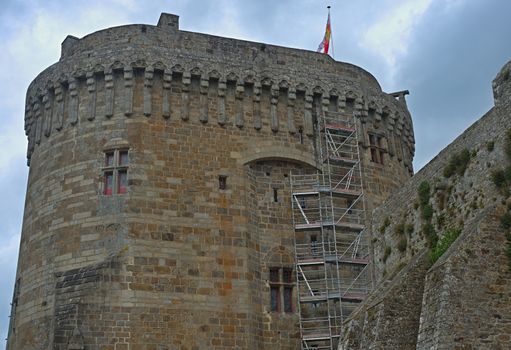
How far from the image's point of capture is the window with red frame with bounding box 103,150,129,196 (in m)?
23.0

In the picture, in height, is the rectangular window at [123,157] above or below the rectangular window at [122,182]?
above

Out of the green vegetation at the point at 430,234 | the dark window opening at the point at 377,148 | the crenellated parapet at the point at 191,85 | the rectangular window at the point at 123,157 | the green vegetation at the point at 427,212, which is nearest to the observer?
the green vegetation at the point at 430,234

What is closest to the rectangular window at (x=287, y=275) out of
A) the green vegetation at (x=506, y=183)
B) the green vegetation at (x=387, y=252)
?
the green vegetation at (x=387, y=252)

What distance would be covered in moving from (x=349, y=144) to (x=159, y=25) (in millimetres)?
7581

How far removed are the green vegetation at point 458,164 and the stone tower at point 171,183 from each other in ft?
28.6

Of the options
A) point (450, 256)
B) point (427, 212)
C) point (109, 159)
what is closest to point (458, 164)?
point (427, 212)

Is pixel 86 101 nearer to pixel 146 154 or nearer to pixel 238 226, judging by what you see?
pixel 146 154

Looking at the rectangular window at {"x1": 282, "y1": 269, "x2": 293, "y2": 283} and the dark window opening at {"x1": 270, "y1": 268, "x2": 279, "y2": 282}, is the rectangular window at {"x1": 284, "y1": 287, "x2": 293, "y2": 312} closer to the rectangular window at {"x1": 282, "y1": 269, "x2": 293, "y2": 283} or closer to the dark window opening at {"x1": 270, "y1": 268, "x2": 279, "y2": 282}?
the rectangular window at {"x1": 282, "y1": 269, "x2": 293, "y2": 283}

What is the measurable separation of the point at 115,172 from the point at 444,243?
11.5 meters

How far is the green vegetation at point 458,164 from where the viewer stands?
15.5 meters

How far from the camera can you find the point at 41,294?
74.2 ft

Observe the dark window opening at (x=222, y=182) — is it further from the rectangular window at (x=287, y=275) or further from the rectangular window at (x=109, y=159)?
the rectangular window at (x=109, y=159)

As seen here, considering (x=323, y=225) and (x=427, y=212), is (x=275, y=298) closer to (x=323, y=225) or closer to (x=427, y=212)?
(x=323, y=225)

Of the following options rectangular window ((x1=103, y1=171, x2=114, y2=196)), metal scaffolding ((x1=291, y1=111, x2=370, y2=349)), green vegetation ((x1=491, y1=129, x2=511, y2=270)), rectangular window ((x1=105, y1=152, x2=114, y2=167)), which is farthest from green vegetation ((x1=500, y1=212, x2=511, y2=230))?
rectangular window ((x1=105, y1=152, x2=114, y2=167))
